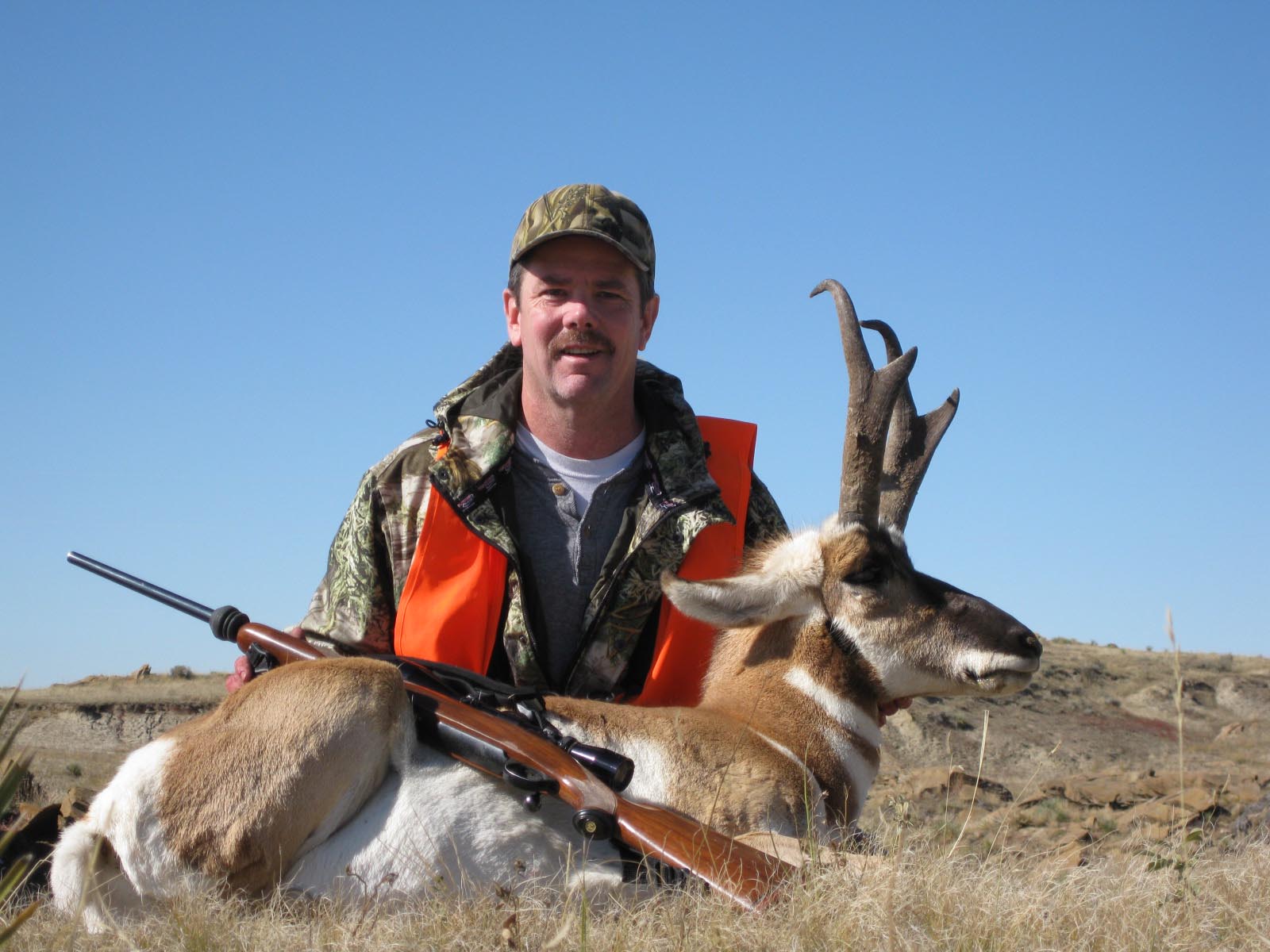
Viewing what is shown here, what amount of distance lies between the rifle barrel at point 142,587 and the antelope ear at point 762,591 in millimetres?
2283

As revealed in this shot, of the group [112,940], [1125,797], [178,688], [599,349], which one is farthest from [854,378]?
[178,688]

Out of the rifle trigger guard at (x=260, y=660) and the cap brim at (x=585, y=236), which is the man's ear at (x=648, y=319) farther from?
the rifle trigger guard at (x=260, y=660)

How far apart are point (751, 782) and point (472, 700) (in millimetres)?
1187

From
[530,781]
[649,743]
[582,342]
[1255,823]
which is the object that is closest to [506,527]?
[582,342]

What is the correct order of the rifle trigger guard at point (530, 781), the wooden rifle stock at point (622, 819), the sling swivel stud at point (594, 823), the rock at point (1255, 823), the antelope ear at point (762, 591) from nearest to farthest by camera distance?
the wooden rifle stock at point (622, 819), the sling swivel stud at point (594, 823), the rifle trigger guard at point (530, 781), the antelope ear at point (762, 591), the rock at point (1255, 823)

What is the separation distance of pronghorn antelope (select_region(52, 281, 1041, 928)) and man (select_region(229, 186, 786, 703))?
1.80ft

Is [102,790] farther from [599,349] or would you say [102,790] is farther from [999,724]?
[999,724]

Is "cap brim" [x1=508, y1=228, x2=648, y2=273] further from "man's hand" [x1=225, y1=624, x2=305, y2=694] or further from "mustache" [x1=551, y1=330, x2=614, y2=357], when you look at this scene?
"man's hand" [x1=225, y1=624, x2=305, y2=694]

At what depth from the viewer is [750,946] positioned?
137 inches

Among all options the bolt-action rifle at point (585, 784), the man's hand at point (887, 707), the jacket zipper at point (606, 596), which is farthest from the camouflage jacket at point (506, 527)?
the bolt-action rifle at point (585, 784)

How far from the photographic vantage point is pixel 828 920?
3609 mm

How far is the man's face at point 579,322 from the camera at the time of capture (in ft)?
21.2

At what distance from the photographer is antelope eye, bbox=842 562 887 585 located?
5816 millimetres

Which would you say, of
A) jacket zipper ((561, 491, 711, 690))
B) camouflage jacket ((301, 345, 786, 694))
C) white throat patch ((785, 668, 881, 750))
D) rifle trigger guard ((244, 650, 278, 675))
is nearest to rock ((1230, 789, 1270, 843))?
white throat patch ((785, 668, 881, 750))
